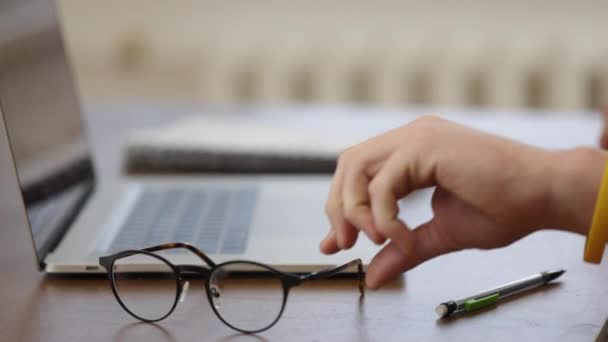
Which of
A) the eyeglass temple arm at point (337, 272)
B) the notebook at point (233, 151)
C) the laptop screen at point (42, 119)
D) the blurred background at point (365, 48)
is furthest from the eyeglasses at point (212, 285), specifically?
the blurred background at point (365, 48)

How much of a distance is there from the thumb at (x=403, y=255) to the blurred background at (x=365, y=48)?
157 centimetres

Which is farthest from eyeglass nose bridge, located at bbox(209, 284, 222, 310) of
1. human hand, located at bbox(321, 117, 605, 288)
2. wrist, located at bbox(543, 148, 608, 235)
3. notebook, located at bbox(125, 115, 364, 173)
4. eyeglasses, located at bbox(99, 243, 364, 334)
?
notebook, located at bbox(125, 115, 364, 173)

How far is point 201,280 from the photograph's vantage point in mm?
676

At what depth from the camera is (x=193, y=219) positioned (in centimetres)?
84

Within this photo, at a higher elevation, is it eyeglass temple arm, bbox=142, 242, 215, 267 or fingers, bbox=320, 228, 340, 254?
fingers, bbox=320, 228, 340, 254

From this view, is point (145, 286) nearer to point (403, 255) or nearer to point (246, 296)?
point (246, 296)

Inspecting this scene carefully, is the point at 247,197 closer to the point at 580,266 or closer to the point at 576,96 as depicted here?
the point at 580,266

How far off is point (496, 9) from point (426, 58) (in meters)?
0.23

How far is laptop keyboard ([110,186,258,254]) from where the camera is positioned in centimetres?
77

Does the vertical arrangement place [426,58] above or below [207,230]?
below

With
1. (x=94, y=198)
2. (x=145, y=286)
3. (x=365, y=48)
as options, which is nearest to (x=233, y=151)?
(x=94, y=198)

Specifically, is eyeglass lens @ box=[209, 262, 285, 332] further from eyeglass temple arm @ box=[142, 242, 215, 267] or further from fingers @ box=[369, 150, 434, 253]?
fingers @ box=[369, 150, 434, 253]

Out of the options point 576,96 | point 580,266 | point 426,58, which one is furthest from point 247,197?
point 576,96

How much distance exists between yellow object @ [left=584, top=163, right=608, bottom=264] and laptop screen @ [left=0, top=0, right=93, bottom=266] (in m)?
0.47
